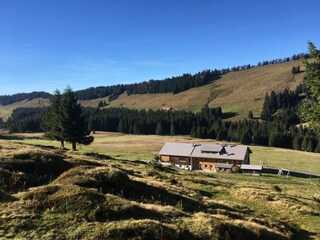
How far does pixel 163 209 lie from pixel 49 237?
586 cm

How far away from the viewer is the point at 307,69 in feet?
61.0

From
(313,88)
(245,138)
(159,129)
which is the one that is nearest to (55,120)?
(313,88)

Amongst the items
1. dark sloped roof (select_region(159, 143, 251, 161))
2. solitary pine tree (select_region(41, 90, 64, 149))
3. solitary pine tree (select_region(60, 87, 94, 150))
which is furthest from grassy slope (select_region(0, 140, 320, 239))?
dark sloped roof (select_region(159, 143, 251, 161))

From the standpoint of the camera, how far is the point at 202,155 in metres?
93.8

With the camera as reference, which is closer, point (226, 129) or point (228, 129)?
point (226, 129)

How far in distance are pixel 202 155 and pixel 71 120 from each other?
43339 mm

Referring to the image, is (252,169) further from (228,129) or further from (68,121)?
(228,129)

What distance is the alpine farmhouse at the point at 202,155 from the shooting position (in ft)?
301

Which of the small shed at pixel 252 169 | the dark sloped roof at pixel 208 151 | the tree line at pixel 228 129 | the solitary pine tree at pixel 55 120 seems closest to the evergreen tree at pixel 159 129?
the tree line at pixel 228 129

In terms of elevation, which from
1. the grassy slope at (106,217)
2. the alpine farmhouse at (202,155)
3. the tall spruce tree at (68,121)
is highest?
the tall spruce tree at (68,121)

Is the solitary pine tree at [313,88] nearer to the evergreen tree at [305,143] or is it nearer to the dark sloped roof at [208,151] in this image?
the dark sloped roof at [208,151]

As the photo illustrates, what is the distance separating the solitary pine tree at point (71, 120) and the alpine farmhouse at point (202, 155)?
120ft

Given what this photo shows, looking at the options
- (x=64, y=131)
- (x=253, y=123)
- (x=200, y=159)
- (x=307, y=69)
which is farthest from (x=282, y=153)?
(x=307, y=69)

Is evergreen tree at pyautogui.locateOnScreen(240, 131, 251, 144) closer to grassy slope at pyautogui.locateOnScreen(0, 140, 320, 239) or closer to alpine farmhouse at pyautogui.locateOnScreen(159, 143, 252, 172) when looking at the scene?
alpine farmhouse at pyautogui.locateOnScreen(159, 143, 252, 172)
